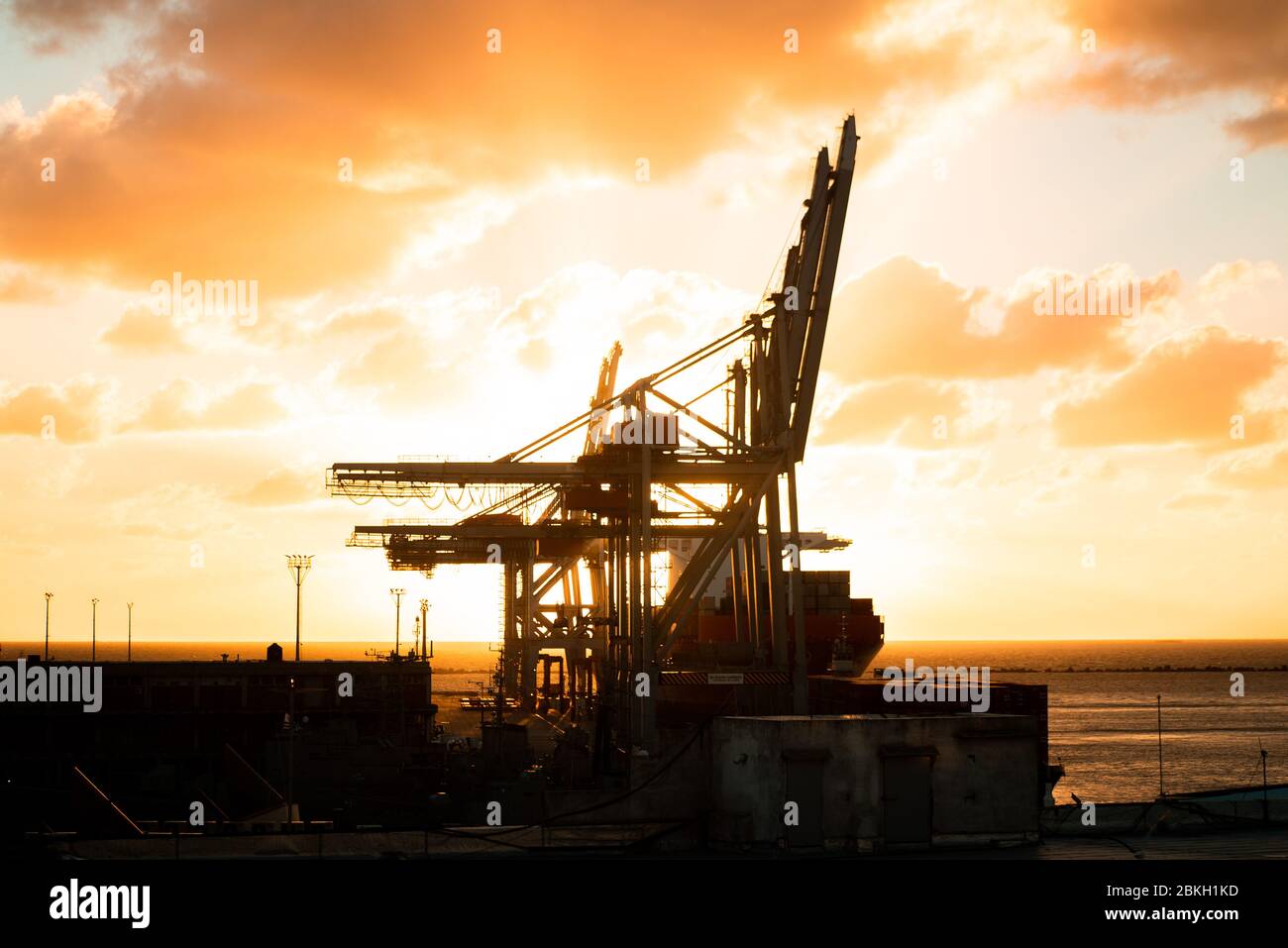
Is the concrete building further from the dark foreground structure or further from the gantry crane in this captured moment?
the gantry crane

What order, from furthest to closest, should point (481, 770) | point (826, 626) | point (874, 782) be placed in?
point (826, 626), point (481, 770), point (874, 782)

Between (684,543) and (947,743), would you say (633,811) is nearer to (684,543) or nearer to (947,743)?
(947,743)

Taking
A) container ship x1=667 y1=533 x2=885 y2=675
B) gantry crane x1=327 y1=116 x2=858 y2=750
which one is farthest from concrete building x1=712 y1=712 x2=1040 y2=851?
container ship x1=667 y1=533 x2=885 y2=675

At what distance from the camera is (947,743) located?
20.1m

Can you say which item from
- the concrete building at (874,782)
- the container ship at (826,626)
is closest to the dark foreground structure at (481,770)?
the concrete building at (874,782)

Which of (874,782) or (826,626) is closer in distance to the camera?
(874,782)

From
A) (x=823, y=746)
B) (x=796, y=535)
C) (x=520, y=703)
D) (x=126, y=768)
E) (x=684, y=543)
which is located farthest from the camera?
(x=684, y=543)

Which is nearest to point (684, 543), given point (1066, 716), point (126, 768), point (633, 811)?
point (1066, 716)

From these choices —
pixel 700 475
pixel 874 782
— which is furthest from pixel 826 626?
pixel 874 782

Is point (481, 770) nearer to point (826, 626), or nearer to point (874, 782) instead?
point (874, 782)

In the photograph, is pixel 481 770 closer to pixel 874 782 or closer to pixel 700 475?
pixel 700 475

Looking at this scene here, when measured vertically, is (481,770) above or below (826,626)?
below

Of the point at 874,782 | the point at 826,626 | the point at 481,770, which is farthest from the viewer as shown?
the point at 826,626
